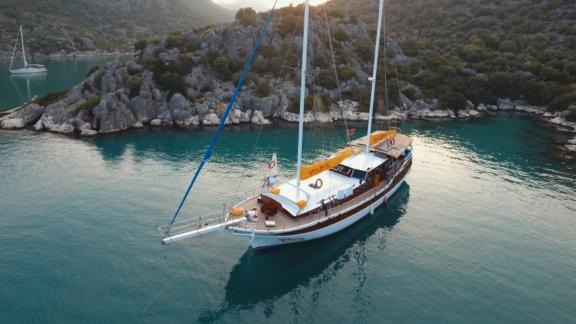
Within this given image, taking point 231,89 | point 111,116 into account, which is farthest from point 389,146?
point 111,116

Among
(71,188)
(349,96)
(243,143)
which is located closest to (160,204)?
(71,188)

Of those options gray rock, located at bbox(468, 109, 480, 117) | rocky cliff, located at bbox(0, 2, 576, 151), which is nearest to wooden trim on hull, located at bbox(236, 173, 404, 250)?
rocky cliff, located at bbox(0, 2, 576, 151)

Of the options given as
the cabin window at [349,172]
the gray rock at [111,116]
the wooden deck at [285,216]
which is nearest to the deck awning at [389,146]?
the cabin window at [349,172]

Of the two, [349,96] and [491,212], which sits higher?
[349,96]

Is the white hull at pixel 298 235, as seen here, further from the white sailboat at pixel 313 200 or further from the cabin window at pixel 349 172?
the cabin window at pixel 349 172

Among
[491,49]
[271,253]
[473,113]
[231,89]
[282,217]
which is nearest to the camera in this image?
[282,217]

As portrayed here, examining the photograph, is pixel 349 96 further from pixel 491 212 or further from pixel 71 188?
pixel 71 188

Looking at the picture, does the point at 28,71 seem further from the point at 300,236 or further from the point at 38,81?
the point at 300,236
